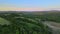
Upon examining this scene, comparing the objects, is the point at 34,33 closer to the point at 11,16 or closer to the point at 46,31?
the point at 46,31

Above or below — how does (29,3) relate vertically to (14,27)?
above

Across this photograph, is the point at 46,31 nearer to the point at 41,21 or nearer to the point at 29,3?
the point at 41,21

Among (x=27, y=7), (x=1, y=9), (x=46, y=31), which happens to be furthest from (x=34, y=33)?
(x=1, y=9)

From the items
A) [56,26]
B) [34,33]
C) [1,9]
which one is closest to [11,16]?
[1,9]

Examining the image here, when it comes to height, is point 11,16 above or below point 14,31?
above

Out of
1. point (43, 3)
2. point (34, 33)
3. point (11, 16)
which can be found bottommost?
point (34, 33)

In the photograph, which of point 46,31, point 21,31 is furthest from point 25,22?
point 46,31
